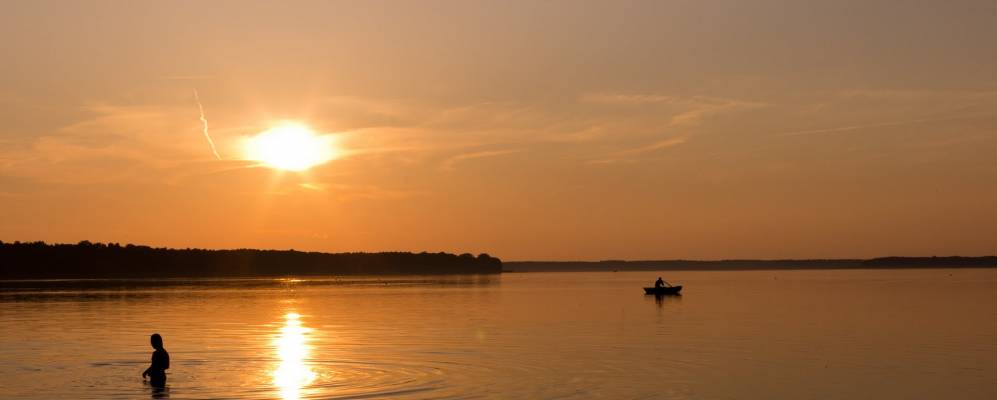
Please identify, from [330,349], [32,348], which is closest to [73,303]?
[32,348]

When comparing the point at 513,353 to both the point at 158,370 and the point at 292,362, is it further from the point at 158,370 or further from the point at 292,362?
the point at 158,370

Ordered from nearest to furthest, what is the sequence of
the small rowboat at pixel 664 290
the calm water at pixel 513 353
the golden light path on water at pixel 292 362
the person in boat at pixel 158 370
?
the golden light path on water at pixel 292 362 → the calm water at pixel 513 353 → the person in boat at pixel 158 370 → the small rowboat at pixel 664 290

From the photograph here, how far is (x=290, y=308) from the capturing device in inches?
3290

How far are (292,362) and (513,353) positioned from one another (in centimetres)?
860

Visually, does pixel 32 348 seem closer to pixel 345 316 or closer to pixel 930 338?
pixel 345 316

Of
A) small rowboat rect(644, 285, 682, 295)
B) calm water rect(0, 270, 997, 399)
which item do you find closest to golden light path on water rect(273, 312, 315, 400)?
calm water rect(0, 270, 997, 399)

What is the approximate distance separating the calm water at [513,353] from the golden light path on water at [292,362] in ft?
0.29

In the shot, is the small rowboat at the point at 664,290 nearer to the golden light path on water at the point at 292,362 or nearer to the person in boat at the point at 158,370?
the golden light path on water at the point at 292,362

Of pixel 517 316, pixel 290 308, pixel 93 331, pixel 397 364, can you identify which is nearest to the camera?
pixel 397 364

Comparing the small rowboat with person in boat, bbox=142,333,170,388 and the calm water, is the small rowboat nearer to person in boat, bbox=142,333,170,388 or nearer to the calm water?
the calm water

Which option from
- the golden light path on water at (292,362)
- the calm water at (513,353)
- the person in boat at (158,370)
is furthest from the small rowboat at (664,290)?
the person in boat at (158,370)

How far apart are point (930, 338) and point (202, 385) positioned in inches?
1271

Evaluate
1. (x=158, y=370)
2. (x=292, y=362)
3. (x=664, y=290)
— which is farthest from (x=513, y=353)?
(x=664, y=290)

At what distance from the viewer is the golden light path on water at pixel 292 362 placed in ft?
105
